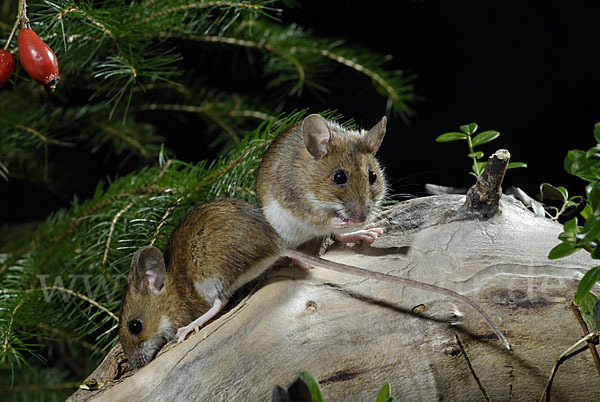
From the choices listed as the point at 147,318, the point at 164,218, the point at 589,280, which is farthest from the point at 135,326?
the point at 589,280

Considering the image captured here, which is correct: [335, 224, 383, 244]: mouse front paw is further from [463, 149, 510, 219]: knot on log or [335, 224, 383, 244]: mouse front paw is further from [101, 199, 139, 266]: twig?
[101, 199, 139, 266]: twig

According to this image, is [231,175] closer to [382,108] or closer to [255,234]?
[255,234]

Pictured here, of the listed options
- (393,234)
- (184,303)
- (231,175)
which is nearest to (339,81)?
(231,175)

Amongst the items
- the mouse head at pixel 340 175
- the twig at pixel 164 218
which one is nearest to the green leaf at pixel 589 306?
the mouse head at pixel 340 175

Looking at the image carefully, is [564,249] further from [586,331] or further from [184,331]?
[184,331]

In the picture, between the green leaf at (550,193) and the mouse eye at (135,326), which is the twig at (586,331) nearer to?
the green leaf at (550,193)
